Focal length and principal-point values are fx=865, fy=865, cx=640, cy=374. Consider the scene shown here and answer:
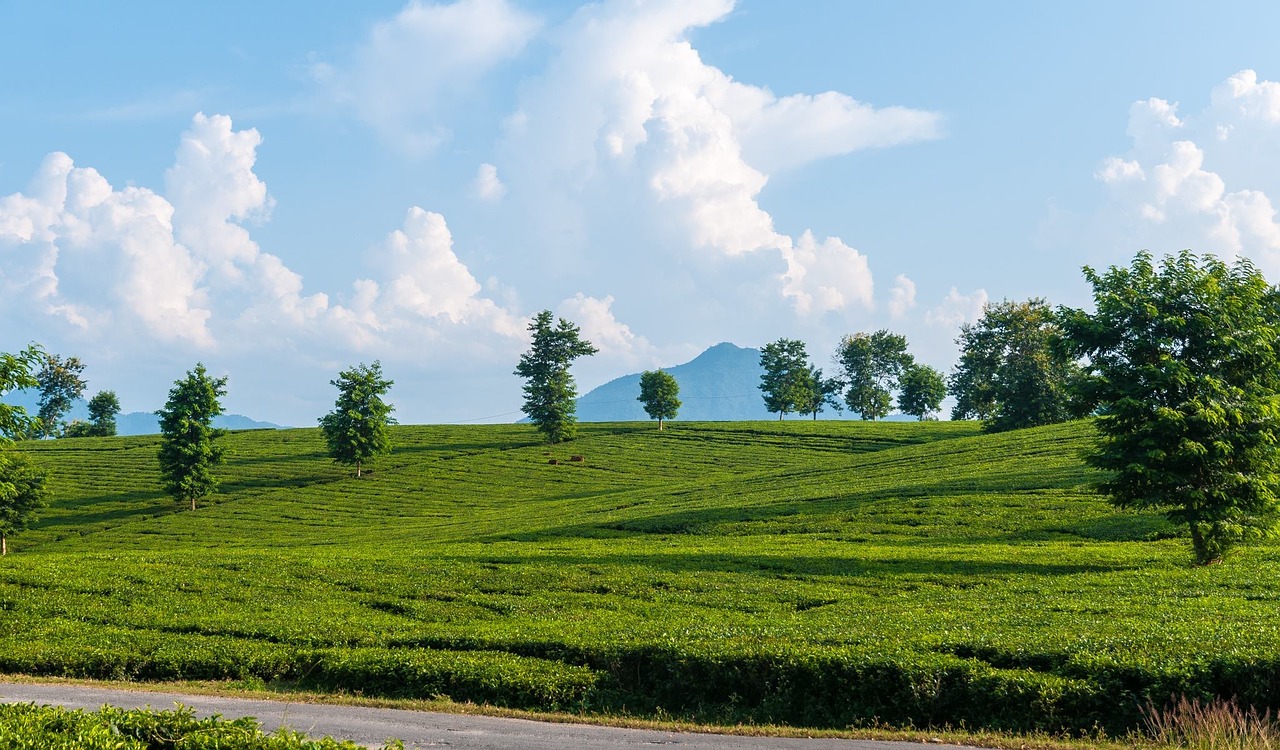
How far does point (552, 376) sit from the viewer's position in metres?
119

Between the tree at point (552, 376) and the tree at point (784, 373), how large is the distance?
165 feet

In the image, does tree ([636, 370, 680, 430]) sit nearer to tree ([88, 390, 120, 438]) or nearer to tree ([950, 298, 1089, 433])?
tree ([950, 298, 1089, 433])

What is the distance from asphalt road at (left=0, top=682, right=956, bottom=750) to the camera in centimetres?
1548

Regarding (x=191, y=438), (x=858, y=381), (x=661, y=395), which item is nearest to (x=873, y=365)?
(x=858, y=381)

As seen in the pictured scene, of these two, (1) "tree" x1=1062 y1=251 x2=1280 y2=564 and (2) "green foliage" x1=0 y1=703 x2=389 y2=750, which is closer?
(2) "green foliage" x1=0 y1=703 x2=389 y2=750

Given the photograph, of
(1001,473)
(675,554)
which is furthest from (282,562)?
(1001,473)

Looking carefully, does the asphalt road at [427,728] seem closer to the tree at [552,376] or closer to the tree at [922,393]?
the tree at [552,376]

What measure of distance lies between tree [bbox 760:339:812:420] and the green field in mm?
85685

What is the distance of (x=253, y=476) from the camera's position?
97.0 meters

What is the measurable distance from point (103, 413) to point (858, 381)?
14019cm

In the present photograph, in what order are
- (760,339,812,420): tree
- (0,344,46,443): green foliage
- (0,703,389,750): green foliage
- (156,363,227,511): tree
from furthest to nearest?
1. (760,339,812,420): tree
2. (156,363,227,511): tree
3. (0,344,46,443): green foliage
4. (0,703,389,750): green foliage

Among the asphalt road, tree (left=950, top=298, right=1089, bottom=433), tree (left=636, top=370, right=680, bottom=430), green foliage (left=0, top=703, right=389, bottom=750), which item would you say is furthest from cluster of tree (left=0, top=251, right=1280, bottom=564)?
tree (left=636, top=370, right=680, bottom=430)

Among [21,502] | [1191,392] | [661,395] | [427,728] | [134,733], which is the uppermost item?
[661,395]

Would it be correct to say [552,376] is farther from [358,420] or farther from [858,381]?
[858,381]
